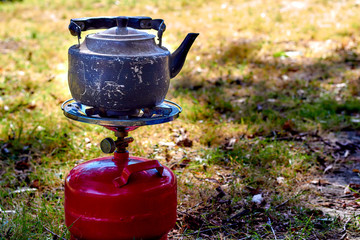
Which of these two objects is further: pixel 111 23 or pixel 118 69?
pixel 111 23

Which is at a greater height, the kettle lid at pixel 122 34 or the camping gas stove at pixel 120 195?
the kettle lid at pixel 122 34

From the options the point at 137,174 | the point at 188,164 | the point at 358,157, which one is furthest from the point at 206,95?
the point at 137,174

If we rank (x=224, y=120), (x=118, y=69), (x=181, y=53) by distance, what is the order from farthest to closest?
(x=224, y=120)
(x=181, y=53)
(x=118, y=69)

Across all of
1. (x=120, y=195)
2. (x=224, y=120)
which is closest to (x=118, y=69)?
(x=120, y=195)

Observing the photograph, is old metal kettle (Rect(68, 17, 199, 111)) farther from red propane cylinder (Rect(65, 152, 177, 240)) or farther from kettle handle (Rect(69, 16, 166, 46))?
red propane cylinder (Rect(65, 152, 177, 240))

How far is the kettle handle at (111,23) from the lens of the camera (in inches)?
79.0

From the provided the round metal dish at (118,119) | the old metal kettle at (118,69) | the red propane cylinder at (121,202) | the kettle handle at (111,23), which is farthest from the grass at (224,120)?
the kettle handle at (111,23)

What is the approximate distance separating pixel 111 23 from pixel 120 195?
2.90 ft

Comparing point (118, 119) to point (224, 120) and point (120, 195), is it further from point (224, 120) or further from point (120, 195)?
point (224, 120)

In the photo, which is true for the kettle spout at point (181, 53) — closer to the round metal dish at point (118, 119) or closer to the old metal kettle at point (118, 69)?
the old metal kettle at point (118, 69)

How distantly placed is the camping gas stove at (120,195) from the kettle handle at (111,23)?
40cm

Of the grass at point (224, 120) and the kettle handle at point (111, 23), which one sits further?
the grass at point (224, 120)

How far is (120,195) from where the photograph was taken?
Result: 79.7 inches

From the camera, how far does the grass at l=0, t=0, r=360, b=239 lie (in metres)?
2.72
